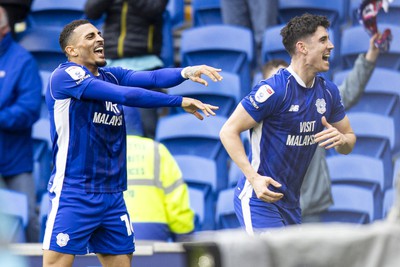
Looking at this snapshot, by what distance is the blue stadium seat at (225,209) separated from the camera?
8117mm

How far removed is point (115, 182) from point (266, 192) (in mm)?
891

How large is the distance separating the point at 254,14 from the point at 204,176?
1863 mm

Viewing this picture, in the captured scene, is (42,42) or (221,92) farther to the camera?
(42,42)

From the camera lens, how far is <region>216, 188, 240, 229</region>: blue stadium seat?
8117mm

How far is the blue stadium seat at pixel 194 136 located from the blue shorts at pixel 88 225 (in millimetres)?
2959

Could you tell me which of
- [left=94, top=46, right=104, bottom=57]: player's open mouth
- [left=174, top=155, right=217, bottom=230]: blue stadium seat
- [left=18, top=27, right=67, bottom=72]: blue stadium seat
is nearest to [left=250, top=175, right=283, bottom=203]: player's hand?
[left=94, top=46, right=104, bottom=57]: player's open mouth

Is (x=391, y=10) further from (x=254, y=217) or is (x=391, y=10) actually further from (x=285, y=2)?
(x=254, y=217)

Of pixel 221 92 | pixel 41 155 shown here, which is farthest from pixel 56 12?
pixel 221 92

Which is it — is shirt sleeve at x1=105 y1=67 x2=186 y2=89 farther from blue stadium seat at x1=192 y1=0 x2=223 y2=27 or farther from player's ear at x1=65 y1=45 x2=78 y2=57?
blue stadium seat at x1=192 y1=0 x2=223 y2=27

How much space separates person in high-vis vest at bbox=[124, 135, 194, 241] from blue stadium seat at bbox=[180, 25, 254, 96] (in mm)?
2456

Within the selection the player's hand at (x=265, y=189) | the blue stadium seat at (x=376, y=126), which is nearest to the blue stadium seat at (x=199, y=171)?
the blue stadium seat at (x=376, y=126)

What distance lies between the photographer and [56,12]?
1065 cm

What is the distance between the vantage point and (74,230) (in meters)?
5.72

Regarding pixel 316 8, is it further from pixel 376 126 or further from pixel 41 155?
pixel 41 155
